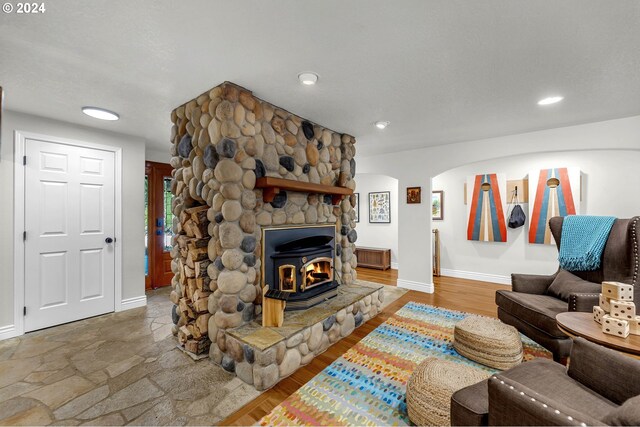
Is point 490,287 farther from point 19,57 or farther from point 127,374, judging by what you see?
point 19,57

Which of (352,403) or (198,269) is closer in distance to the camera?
(352,403)

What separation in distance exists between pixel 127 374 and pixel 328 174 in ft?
8.88

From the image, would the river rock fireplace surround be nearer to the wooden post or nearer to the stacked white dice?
the wooden post

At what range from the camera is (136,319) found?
3.18 meters

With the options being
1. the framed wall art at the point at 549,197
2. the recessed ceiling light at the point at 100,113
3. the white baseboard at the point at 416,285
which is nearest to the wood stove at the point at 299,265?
the white baseboard at the point at 416,285

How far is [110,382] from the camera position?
78.9 inches

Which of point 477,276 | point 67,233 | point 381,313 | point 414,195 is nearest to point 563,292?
point 381,313

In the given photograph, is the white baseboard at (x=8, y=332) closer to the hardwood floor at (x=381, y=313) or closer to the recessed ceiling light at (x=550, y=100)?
the hardwood floor at (x=381, y=313)

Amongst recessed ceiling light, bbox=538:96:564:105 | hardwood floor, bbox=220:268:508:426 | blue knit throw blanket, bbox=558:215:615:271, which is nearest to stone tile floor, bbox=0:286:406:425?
hardwood floor, bbox=220:268:508:426

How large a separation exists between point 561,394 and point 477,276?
4.20m

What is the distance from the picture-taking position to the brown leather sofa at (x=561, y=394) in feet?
2.85

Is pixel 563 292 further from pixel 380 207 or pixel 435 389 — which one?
pixel 380 207

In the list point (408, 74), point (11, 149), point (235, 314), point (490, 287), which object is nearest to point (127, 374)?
point (235, 314)

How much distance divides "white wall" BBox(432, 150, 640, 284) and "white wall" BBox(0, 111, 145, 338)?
5.36 m
